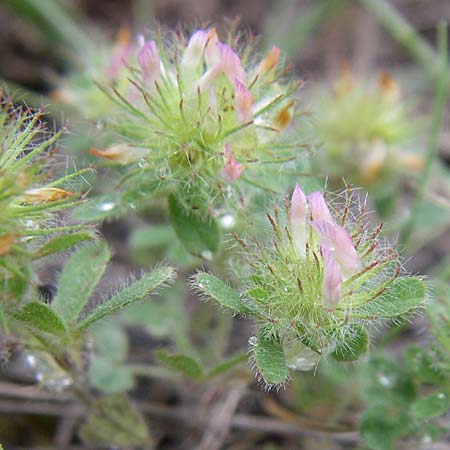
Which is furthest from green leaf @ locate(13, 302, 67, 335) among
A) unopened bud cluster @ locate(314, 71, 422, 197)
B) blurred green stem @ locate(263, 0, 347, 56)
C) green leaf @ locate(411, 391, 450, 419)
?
blurred green stem @ locate(263, 0, 347, 56)

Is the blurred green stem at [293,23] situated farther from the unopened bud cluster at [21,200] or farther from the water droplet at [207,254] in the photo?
the unopened bud cluster at [21,200]

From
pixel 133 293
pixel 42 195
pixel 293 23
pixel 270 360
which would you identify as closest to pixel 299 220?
pixel 270 360

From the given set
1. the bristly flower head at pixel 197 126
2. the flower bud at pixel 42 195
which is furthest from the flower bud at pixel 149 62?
the flower bud at pixel 42 195

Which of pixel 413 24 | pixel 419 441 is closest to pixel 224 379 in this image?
pixel 419 441

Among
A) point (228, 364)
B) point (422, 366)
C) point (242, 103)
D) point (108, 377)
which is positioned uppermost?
point (242, 103)

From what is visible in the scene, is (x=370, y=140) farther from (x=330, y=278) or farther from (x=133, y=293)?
(x=133, y=293)

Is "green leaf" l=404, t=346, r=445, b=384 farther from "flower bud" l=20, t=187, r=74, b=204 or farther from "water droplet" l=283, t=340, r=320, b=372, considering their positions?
"flower bud" l=20, t=187, r=74, b=204
